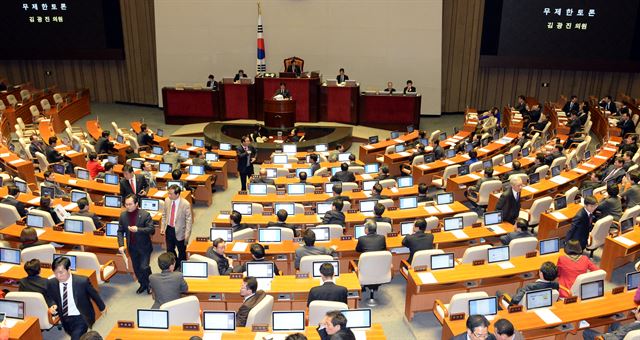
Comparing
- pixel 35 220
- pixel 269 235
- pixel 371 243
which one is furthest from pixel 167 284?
pixel 35 220

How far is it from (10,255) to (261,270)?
4001 mm

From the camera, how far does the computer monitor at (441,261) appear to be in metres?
8.16

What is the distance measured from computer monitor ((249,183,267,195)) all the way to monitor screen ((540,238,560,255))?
581 cm

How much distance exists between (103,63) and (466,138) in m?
17.6

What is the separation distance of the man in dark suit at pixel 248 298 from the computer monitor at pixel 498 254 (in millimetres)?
3684

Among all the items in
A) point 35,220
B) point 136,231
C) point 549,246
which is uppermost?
point 136,231

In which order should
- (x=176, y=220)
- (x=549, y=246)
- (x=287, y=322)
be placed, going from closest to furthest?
(x=287, y=322)
(x=549, y=246)
(x=176, y=220)

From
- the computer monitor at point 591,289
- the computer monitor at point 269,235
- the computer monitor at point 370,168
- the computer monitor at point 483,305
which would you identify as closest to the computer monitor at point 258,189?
the computer monitor at point 269,235

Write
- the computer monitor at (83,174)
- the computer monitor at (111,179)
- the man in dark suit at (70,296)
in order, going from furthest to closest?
the computer monitor at (83,174) < the computer monitor at (111,179) < the man in dark suit at (70,296)

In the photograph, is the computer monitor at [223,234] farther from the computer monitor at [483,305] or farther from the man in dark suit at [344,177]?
the computer monitor at [483,305]

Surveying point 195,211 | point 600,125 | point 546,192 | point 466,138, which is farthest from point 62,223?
point 600,125

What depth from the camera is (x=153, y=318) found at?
656 centimetres

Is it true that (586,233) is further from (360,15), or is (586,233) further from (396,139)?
(360,15)

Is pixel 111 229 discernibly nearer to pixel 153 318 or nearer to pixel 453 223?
pixel 153 318
